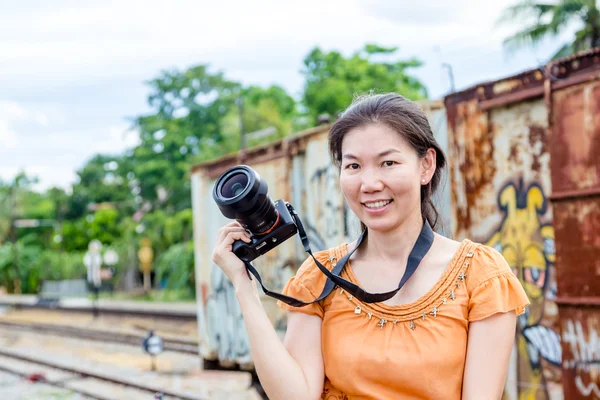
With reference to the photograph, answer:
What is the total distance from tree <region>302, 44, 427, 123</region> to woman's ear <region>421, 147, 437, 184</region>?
28106 millimetres

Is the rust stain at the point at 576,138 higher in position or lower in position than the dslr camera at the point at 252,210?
higher

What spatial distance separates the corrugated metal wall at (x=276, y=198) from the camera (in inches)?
274

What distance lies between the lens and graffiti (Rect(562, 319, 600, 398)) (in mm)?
4547

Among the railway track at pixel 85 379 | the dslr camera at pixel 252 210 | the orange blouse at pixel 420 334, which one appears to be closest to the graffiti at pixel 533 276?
the orange blouse at pixel 420 334

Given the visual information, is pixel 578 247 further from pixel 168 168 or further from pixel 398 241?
pixel 168 168

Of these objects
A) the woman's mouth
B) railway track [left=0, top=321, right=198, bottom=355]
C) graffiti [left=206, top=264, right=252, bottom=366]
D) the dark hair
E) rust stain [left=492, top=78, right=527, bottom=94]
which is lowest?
railway track [left=0, top=321, right=198, bottom=355]

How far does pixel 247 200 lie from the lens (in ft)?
6.44

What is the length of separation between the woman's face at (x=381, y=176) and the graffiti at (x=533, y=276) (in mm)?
3375

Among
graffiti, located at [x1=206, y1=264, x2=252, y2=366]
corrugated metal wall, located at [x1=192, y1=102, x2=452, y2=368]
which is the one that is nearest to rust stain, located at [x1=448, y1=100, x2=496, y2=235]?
corrugated metal wall, located at [x1=192, y1=102, x2=452, y2=368]

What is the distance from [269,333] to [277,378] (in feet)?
0.39

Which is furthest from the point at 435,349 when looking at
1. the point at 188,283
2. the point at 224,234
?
the point at 188,283

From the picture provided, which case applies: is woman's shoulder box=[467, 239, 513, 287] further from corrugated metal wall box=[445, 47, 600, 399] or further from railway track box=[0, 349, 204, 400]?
railway track box=[0, 349, 204, 400]

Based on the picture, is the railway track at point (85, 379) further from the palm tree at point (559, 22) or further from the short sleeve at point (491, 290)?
the palm tree at point (559, 22)

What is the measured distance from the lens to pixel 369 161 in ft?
6.52
